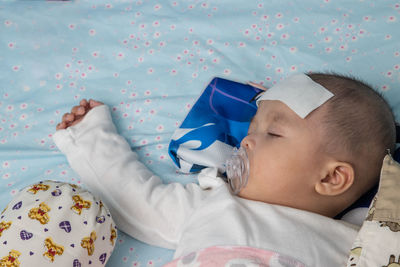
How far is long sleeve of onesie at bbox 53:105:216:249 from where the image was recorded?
1.25 m

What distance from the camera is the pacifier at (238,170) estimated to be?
1182 mm

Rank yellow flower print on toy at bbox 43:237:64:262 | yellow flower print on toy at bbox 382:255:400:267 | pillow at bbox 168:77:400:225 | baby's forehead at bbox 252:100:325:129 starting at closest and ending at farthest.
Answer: yellow flower print on toy at bbox 382:255:400:267, yellow flower print on toy at bbox 43:237:64:262, baby's forehead at bbox 252:100:325:129, pillow at bbox 168:77:400:225

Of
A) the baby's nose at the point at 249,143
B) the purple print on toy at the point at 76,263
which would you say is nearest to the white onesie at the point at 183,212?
the baby's nose at the point at 249,143

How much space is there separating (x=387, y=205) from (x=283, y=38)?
87cm

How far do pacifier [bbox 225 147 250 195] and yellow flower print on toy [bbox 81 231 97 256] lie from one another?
37 cm

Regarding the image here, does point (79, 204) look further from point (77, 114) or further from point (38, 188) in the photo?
point (77, 114)

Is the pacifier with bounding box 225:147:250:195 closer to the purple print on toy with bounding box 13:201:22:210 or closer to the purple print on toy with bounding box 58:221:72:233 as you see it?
the purple print on toy with bounding box 58:221:72:233

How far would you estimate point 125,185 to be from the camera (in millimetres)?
1309

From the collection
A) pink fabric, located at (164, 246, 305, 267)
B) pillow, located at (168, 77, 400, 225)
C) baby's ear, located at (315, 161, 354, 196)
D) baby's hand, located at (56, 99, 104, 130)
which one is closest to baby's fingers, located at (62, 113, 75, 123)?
baby's hand, located at (56, 99, 104, 130)

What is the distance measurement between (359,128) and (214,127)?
0.45 metres

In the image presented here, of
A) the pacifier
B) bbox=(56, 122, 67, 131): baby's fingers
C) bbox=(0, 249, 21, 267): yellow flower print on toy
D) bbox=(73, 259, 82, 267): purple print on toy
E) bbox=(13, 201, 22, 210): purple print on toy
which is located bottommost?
bbox=(73, 259, 82, 267): purple print on toy

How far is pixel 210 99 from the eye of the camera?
1497 mm

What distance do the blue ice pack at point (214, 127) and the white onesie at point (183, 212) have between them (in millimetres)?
85

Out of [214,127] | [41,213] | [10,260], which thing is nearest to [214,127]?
[214,127]
